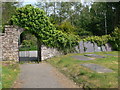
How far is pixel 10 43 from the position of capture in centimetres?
1395

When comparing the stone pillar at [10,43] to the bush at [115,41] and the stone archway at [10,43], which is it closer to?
the stone archway at [10,43]

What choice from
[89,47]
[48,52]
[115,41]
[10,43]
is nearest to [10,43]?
[10,43]

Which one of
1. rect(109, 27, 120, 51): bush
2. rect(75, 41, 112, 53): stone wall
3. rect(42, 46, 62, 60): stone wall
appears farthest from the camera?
rect(109, 27, 120, 51): bush

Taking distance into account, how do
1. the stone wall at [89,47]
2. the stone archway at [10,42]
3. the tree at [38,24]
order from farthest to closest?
1. the stone wall at [89,47]
2. the tree at [38,24]
3. the stone archway at [10,42]

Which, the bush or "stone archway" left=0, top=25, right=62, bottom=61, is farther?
the bush

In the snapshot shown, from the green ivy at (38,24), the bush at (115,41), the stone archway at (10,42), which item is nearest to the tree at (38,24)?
the green ivy at (38,24)

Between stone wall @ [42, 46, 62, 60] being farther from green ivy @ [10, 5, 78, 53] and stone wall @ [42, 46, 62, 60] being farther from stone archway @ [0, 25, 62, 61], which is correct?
stone archway @ [0, 25, 62, 61]

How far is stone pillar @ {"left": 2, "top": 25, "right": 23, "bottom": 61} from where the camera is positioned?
45.5ft

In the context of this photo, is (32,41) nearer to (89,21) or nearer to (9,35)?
(89,21)

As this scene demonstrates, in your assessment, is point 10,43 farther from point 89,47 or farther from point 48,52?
point 89,47

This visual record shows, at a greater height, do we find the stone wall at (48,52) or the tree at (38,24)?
the tree at (38,24)

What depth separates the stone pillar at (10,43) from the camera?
13859 mm

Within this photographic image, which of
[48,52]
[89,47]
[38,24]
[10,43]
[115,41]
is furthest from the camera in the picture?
[115,41]

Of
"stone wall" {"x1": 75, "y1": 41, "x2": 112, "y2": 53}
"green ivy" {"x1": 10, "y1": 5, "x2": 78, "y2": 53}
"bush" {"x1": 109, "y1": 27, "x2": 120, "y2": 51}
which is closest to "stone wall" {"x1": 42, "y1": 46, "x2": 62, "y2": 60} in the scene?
"green ivy" {"x1": 10, "y1": 5, "x2": 78, "y2": 53}
